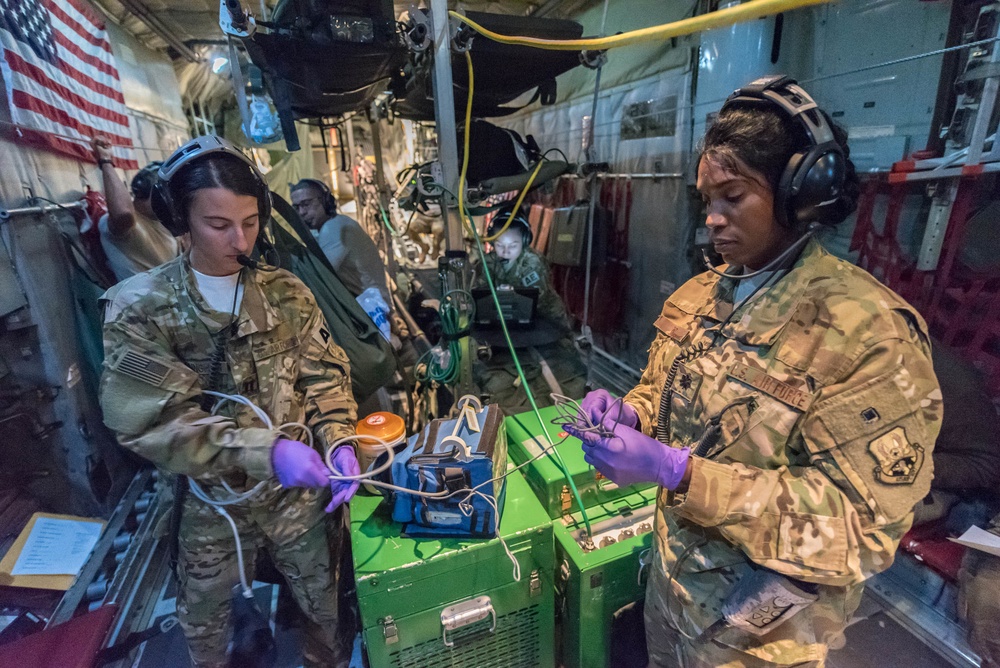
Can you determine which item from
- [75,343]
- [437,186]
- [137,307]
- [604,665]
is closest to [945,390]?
[604,665]

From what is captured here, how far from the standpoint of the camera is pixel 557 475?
1695 mm

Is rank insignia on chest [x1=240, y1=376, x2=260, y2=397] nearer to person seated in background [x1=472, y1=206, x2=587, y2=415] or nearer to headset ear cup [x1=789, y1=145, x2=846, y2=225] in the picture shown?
person seated in background [x1=472, y1=206, x2=587, y2=415]

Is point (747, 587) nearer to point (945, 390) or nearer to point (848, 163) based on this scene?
point (848, 163)

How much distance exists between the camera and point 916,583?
2201 millimetres

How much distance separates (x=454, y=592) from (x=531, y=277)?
2586 mm

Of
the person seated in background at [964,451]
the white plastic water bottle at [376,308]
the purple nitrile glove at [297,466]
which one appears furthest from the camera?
the white plastic water bottle at [376,308]

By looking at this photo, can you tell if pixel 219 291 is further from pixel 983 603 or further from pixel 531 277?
pixel 983 603

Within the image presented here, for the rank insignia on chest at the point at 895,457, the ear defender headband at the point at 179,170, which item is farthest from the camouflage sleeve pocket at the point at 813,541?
the ear defender headband at the point at 179,170

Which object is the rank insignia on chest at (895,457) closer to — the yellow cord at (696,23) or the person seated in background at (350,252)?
the yellow cord at (696,23)

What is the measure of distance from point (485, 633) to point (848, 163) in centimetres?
183

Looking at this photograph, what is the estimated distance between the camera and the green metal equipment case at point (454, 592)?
56.5 inches

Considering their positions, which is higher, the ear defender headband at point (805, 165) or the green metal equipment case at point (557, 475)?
the ear defender headband at point (805, 165)

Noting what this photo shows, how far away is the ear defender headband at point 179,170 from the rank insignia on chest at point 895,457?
195cm

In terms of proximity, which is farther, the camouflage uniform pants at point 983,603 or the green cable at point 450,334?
the green cable at point 450,334
